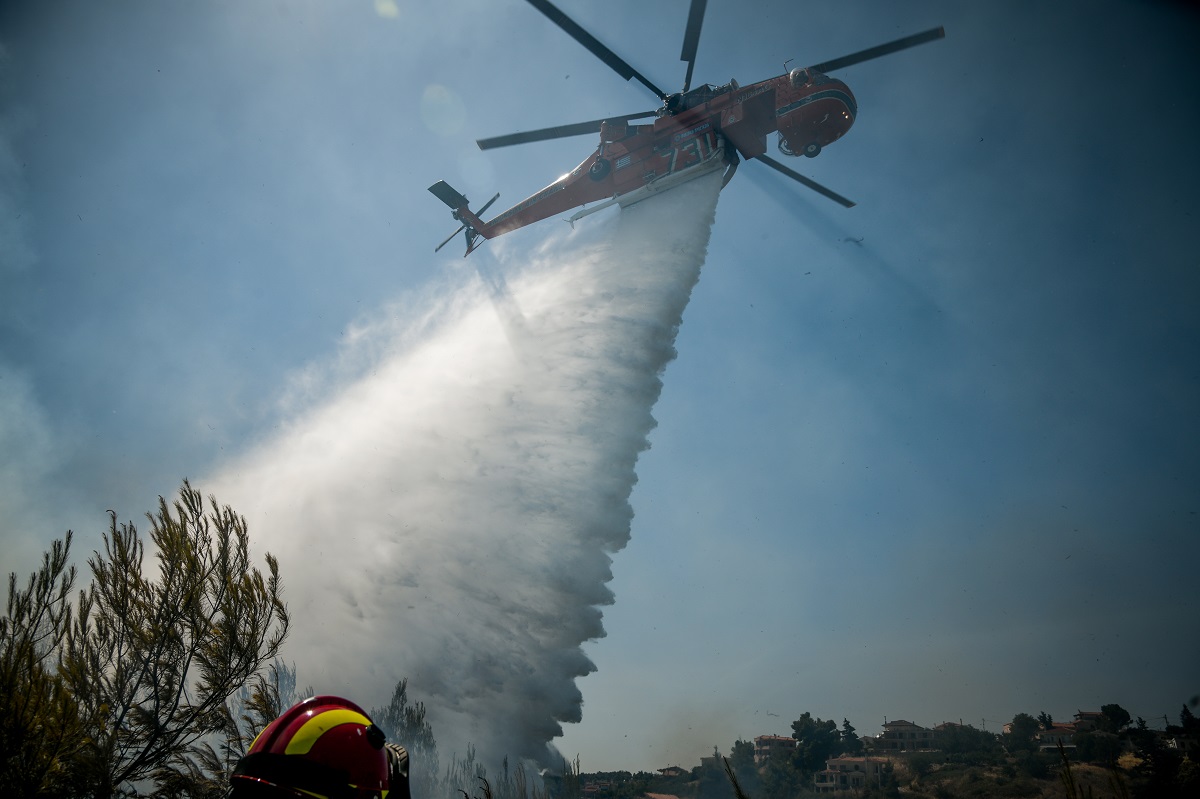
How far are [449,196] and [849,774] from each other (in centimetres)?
3683

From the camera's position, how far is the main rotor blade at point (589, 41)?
16.1 metres

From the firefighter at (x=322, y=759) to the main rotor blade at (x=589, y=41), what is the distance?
17646 millimetres

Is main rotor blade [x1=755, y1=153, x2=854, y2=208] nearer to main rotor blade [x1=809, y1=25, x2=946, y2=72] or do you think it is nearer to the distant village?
main rotor blade [x1=809, y1=25, x2=946, y2=72]

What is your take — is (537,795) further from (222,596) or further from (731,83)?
(731,83)

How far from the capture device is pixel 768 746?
4647 centimetres

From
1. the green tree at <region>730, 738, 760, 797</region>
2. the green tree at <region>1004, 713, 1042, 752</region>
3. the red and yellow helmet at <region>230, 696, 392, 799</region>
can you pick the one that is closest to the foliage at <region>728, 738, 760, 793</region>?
the green tree at <region>730, 738, 760, 797</region>

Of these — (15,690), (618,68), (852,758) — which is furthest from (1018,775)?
(15,690)

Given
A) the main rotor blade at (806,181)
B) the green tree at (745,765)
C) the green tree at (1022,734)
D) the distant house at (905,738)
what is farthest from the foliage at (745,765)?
the main rotor blade at (806,181)

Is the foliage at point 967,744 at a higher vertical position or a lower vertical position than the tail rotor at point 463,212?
lower

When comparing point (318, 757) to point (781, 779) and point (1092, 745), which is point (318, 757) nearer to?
point (1092, 745)

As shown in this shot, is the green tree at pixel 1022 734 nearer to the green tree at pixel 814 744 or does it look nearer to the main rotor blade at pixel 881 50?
the green tree at pixel 814 744

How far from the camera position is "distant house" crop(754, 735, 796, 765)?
44.2m

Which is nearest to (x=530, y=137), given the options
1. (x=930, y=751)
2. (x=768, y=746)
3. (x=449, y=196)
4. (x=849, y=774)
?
(x=449, y=196)

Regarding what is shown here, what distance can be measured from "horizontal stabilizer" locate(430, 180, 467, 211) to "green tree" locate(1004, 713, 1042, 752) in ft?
134
